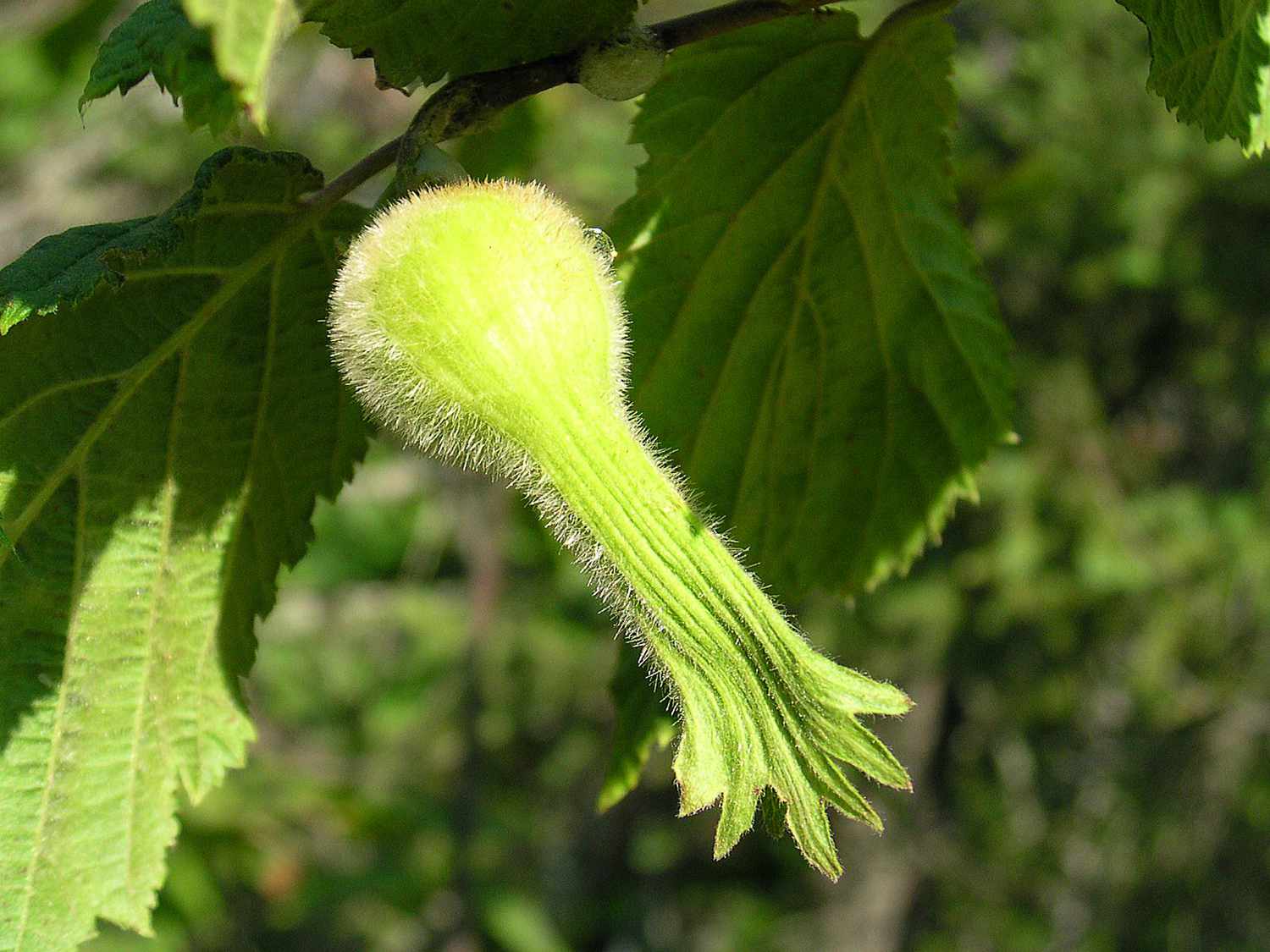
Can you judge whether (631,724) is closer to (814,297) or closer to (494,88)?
(814,297)

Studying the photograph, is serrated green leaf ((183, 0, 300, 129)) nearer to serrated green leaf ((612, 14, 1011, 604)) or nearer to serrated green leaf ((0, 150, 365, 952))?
serrated green leaf ((0, 150, 365, 952))

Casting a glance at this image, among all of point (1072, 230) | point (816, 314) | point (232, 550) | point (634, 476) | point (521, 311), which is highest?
point (521, 311)

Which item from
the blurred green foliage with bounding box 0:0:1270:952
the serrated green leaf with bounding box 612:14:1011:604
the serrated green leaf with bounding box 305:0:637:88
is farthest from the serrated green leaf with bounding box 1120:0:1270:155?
the blurred green foliage with bounding box 0:0:1270:952

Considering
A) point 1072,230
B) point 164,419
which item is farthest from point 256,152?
point 1072,230

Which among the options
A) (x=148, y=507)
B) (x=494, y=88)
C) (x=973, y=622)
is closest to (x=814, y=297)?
(x=494, y=88)

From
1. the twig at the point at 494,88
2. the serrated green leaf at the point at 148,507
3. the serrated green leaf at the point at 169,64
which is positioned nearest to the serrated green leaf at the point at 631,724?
the serrated green leaf at the point at 148,507

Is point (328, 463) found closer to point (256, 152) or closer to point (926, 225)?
point (256, 152)

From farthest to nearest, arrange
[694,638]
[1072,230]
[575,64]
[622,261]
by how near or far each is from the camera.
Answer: [1072,230] → [622,261] → [575,64] → [694,638]
